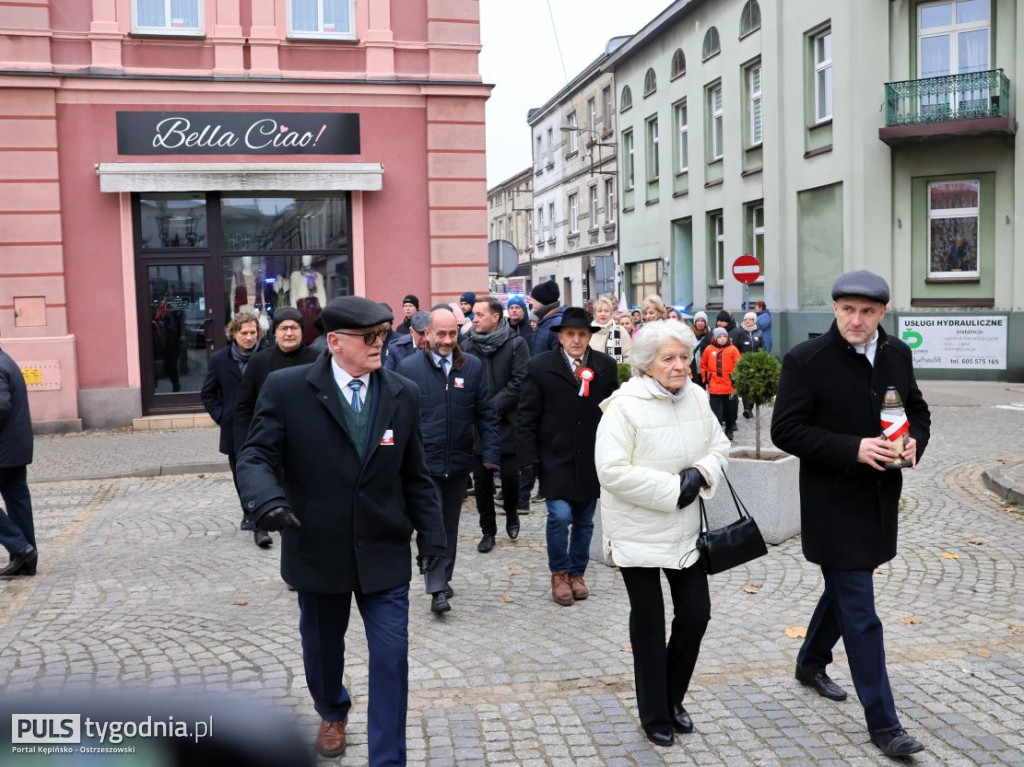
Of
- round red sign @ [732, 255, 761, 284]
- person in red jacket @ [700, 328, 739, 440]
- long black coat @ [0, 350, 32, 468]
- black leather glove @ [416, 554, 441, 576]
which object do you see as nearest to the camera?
black leather glove @ [416, 554, 441, 576]

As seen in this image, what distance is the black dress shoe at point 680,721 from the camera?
4648mm

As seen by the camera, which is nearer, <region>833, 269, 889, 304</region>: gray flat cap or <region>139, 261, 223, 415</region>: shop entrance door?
<region>833, 269, 889, 304</region>: gray flat cap

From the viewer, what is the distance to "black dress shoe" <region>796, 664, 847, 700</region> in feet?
16.3

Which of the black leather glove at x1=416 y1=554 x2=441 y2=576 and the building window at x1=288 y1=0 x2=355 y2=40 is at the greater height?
the building window at x1=288 y1=0 x2=355 y2=40

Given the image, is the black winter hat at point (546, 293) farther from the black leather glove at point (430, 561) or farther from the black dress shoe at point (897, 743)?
the black dress shoe at point (897, 743)

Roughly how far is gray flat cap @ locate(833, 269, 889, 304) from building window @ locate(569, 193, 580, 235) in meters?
44.4

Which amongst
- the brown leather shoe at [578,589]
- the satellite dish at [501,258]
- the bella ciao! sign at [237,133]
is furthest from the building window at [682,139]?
the brown leather shoe at [578,589]

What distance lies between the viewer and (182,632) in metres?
6.23

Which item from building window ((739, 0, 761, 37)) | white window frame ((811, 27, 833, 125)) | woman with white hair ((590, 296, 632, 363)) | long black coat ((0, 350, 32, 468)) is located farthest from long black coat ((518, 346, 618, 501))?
building window ((739, 0, 761, 37))

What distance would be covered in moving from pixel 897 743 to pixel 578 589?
2.77 metres

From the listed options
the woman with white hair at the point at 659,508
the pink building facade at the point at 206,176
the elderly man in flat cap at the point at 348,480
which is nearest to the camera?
the elderly man in flat cap at the point at 348,480

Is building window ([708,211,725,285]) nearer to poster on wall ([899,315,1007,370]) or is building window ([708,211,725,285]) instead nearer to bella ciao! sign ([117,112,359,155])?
poster on wall ([899,315,1007,370])

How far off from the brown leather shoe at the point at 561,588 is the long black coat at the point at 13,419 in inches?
155

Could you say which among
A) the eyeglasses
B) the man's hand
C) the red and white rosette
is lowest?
the man's hand
